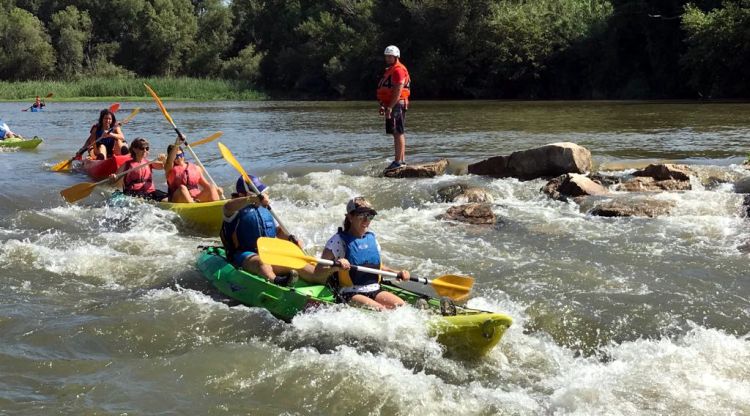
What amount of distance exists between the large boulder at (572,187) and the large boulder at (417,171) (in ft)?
5.81

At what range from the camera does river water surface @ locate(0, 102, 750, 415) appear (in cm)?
420

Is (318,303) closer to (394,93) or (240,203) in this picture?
(240,203)

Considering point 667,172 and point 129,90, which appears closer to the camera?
point 667,172

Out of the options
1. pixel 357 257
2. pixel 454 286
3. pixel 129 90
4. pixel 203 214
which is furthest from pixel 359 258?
pixel 129 90

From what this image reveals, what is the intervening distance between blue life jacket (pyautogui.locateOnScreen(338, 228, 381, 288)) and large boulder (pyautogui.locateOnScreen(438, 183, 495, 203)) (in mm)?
4044

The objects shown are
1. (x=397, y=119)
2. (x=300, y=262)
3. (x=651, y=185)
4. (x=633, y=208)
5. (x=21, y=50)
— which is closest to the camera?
(x=300, y=262)

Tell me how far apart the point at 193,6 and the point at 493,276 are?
61.7 meters

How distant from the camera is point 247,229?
6.12 metres

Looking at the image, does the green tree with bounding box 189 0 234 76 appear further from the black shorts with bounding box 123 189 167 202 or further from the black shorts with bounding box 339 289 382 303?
the black shorts with bounding box 339 289 382 303

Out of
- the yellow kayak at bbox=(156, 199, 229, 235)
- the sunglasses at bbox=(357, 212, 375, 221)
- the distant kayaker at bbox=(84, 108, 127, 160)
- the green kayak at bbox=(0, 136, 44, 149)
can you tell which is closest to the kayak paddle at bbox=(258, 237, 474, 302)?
the sunglasses at bbox=(357, 212, 375, 221)

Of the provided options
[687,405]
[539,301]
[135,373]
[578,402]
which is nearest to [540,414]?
[578,402]

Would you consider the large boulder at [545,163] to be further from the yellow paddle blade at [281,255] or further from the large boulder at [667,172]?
the yellow paddle blade at [281,255]

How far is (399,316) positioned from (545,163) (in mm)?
5742

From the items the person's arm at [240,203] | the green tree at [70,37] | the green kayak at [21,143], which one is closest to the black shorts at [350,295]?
the person's arm at [240,203]
